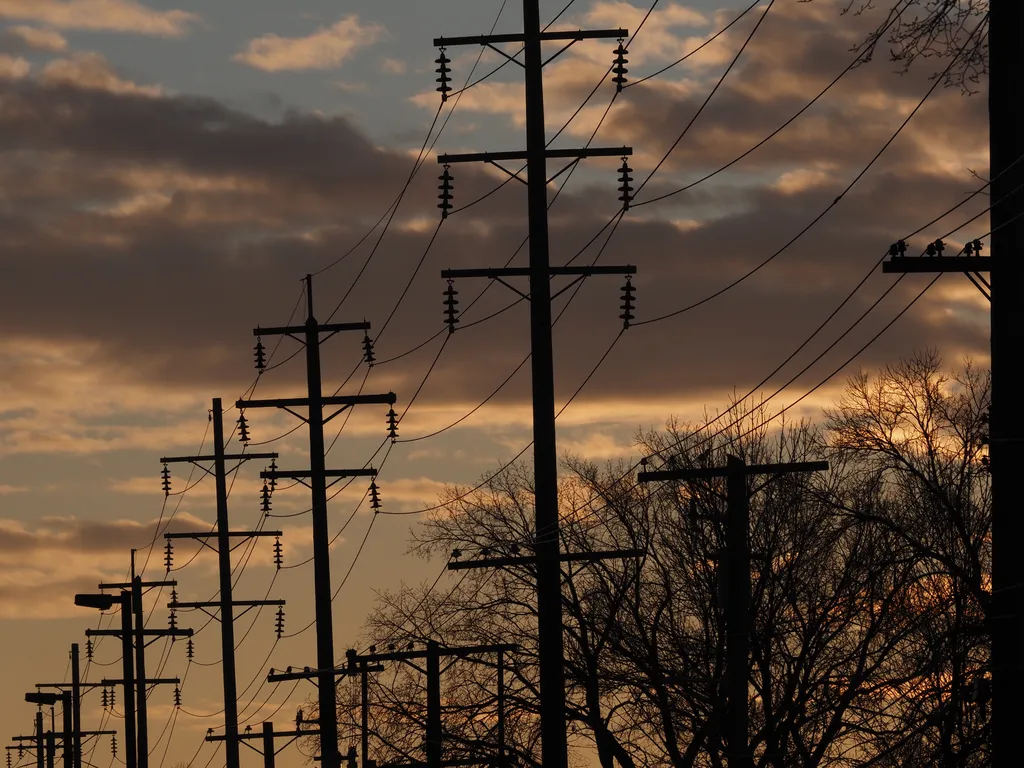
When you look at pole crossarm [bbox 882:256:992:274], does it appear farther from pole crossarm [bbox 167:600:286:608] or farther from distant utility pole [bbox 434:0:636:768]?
pole crossarm [bbox 167:600:286:608]

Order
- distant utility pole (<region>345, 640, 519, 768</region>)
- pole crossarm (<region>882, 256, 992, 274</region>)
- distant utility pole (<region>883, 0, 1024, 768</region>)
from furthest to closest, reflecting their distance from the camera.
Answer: distant utility pole (<region>345, 640, 519, 768</region>) → pole crossarm (<region>882, 256, 992, 274</region>) → distant utility pole (<region>883, 0, 1024, 768</region>)

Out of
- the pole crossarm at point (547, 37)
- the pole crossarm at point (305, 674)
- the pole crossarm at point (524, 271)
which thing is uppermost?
→ the pole crossarm at point (547, 37)

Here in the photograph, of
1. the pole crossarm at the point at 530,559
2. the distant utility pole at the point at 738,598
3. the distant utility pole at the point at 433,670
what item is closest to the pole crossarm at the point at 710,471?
the distant utility pole at the point at 738,598

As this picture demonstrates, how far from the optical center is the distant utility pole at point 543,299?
1032 inches

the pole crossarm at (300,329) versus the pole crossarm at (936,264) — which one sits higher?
the pole crossarm at (300,329)

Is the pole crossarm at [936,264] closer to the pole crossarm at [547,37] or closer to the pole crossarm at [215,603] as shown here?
the pole crossarm at [547,37]

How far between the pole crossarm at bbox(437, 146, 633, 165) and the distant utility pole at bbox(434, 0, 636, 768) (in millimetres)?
13

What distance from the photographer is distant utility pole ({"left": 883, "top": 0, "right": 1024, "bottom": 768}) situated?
14844 millimetres

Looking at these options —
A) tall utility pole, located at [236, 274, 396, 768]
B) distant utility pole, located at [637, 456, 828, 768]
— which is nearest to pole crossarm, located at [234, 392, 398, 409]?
tall utility pole, located at [236, 274, 396, 768]

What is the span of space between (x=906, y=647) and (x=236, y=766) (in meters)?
20.3

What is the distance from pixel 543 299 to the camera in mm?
26969

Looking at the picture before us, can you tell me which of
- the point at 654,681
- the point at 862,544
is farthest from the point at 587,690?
the point at 862,544

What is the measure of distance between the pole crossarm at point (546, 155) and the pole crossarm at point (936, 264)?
462 inches

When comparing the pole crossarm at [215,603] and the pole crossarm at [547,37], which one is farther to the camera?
the pole crossarm at [215,603]
